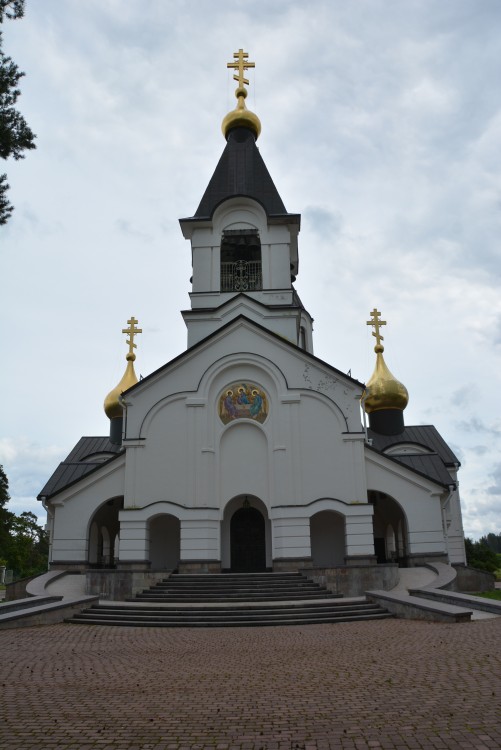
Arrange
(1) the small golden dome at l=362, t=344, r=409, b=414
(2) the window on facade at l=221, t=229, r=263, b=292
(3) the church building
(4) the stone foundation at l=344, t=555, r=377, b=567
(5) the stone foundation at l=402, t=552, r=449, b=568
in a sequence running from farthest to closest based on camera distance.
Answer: (1) the small golden dome at l=362, t=344, r=409, b=414 < (2) the window on facade at l=221, t=229, r=263, b=292 < (5) the stone foundation at l=402, t=552, r=449, b=568 < (3) the church building < (4) the stone foundation at l=344, t=555, r=377, b=567

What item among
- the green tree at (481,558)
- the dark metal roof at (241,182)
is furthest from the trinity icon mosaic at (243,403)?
the green tree at (481,558)

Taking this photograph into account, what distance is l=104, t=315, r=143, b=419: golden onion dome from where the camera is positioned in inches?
1065

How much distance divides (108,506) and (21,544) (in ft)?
87.1

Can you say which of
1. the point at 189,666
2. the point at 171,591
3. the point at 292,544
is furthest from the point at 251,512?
the point at 189,666

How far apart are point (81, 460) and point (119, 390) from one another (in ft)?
11.1

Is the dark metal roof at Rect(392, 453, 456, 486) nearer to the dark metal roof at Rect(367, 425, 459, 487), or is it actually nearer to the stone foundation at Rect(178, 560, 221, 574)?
the dark metal roof at Rect(367, 425, 459, 487)

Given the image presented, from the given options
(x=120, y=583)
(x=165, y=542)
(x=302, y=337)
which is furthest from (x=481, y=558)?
(x=120, y=583)

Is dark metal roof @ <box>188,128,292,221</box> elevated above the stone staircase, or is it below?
above

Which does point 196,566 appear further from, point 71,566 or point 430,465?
point 430,465

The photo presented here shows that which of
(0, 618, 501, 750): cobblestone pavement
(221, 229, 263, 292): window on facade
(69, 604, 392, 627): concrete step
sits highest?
(221, 229, 263, 292): window on facade

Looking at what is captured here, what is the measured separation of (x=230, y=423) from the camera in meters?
19.8

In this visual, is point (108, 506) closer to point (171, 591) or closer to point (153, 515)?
point (153, 515)

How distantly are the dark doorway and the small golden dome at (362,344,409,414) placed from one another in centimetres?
849

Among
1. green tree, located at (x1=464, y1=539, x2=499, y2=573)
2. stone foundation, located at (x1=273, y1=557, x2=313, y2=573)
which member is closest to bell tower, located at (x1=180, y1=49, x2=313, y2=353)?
stone foundation, located at (x1=273, y1=557, x2=313, y2=573)
